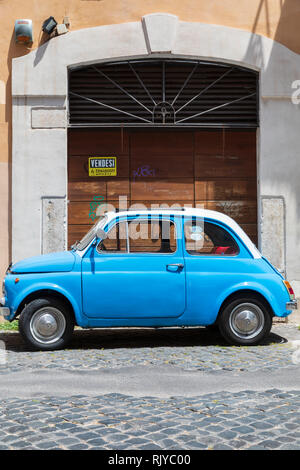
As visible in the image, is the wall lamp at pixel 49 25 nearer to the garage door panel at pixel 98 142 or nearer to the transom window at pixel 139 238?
the garage door panel at pixel 98 142

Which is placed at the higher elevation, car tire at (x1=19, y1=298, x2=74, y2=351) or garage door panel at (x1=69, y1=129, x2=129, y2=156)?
garage door panel at (x1=69, y1=129, x2=129, y2=156)

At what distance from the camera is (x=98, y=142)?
38.7 ft

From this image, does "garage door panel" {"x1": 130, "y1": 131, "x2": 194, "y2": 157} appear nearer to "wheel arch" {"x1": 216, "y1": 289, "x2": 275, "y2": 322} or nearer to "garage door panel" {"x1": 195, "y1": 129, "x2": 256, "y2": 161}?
"garage door panel" {"x1": 195, "y1": 129, "x2": 256, "y2": 161}

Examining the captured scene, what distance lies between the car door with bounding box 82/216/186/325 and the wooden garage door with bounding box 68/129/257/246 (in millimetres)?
3914

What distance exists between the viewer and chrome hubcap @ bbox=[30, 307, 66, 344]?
7664 millimetres

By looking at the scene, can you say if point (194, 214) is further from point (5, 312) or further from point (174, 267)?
point (5, 312)

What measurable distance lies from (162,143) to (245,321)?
4869 millimetres

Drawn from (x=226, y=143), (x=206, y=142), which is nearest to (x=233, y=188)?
(x=226, y=143)

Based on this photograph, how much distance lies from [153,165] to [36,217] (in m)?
2.33

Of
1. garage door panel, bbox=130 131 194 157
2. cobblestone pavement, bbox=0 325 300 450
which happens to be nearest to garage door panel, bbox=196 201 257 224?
garage door panel, bbox=130 131 194 157

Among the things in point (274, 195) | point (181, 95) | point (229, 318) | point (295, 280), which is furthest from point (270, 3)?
point (229, 318)

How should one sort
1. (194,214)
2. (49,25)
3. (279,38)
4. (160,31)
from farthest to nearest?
(279,38)
(160,31)
(49,25)
(194,214)

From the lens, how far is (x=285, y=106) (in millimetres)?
11477

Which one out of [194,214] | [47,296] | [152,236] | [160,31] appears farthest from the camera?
[160,31]
